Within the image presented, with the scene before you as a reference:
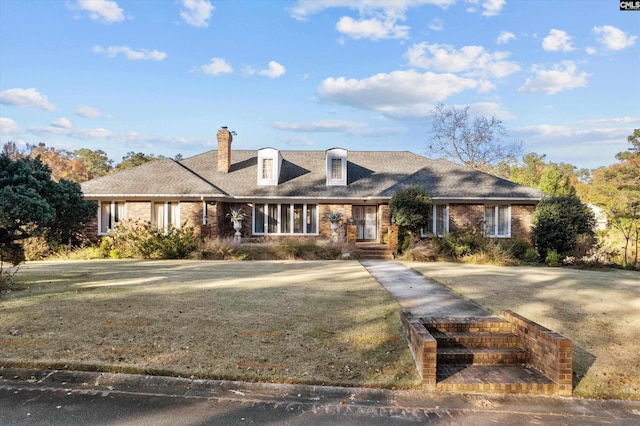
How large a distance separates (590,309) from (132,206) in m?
19.3

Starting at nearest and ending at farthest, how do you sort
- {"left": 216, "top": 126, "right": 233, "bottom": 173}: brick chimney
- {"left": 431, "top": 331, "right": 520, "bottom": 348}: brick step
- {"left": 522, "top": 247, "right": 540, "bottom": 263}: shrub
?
{"left": 431, "top": 331, "right": 520, "bottom": 348}: brick step
{"left": 522, "top": 247, "right": 540, "bottom": 263}: shrub
{"left": 216, "top": 126, "right": 233, "bottom": 173}: brick chimney

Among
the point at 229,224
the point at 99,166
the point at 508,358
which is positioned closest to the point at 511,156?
the point at 229,224

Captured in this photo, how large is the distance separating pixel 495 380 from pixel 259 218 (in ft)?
54.9

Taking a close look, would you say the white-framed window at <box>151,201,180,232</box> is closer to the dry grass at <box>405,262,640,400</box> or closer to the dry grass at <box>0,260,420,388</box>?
the dry grass at <box>0,260,420,388</box>

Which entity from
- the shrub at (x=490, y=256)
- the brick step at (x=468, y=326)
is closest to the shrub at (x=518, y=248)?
the shrub at (x=490, y=256)

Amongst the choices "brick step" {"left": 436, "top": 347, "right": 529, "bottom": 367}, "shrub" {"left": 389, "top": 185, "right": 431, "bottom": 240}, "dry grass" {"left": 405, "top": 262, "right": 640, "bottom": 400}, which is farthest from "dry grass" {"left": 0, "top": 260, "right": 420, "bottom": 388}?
"shrub" {"left": 389, "top": 185, "right": 431, "bottom": 240}

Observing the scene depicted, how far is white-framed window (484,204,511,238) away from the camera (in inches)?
759

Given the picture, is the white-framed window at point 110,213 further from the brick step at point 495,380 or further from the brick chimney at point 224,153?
the brick step at point 495,380

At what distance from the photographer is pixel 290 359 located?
484 cm

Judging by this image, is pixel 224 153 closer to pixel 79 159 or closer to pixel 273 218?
pixel 273 218

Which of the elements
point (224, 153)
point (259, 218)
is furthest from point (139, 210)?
point (259, 218)

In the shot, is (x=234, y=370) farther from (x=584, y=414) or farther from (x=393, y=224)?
(x=393, y=224)

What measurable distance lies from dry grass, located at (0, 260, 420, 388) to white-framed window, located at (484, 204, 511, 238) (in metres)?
12.7

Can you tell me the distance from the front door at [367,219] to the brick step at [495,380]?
15.9 metres
